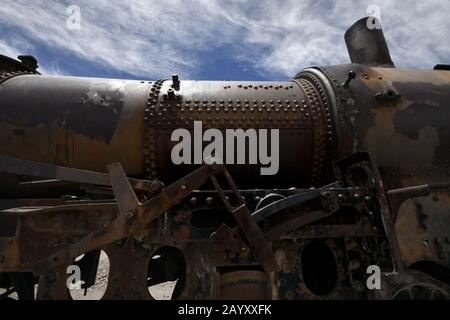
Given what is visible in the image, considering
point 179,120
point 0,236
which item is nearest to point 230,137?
point 179,120

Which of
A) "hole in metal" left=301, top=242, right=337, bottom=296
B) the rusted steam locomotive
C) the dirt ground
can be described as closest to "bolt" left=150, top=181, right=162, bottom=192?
the rusted steam locomotive

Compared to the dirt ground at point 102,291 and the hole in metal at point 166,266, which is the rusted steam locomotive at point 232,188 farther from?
the dirt ground at point 102,291

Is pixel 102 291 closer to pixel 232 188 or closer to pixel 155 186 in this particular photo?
pixel 155 186

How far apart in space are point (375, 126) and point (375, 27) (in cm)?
170

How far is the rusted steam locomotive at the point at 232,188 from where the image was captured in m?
2.59

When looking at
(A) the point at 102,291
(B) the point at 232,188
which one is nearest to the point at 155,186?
(B) the point at 232,188

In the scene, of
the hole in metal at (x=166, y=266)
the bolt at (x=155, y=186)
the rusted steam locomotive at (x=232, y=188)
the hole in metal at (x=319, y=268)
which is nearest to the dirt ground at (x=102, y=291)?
the hole in metal at (x=166, y=266)

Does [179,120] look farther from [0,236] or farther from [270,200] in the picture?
[0,236]

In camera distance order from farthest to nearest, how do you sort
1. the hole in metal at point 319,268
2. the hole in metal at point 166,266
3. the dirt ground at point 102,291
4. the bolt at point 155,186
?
the dirt ground at point 102,291, the hole in metal at point 166,266, the hole in metal at point 319,268, the bolt at point 155,186

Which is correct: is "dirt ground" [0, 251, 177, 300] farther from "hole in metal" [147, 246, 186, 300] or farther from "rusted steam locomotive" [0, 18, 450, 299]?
"rusted steam locomotive" [0, 18, 450, 299]

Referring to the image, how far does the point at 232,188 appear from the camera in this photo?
262cm

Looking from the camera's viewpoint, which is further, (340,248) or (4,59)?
(4,59)

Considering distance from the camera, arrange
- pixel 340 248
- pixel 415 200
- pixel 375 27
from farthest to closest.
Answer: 1. pixel 375 27
2. pixel 415 200
3. pixel 340 248
